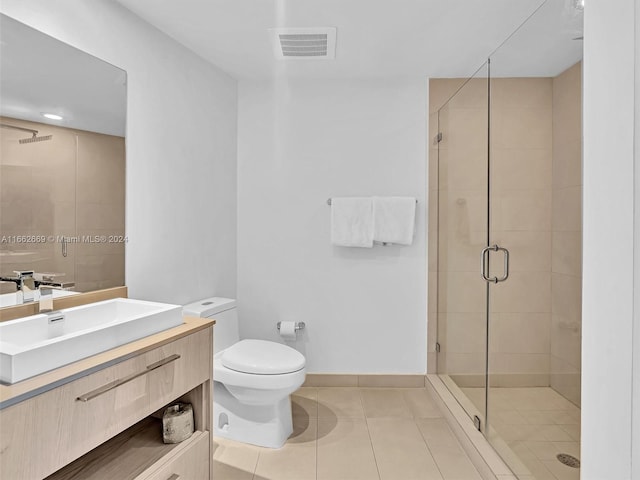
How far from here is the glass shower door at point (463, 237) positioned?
6.78ft

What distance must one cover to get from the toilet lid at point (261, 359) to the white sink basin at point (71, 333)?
517 millimetres

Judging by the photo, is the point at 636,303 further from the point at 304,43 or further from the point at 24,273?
the point at 304,43

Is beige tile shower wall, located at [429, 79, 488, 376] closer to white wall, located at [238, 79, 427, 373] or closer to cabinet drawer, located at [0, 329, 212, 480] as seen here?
white wall, located at [238, 79, 427, 373]

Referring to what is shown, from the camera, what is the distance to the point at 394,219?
8.79ft

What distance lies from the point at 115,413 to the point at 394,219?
1.98 m

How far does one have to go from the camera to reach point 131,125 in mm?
1877

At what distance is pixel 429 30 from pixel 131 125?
5.28 ft

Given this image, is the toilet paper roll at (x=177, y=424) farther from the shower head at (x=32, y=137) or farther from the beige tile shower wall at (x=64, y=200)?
the shower head at (x=32, y=137)

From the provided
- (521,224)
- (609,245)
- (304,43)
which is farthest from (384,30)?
(609,245)

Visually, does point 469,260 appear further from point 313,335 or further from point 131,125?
point 131,125

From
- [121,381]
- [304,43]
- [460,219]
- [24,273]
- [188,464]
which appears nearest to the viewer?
[121,381]

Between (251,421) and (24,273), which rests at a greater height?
(24,273)

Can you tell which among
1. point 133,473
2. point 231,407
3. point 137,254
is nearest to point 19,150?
point 137,254

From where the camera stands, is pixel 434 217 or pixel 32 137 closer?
pixel 32 137
